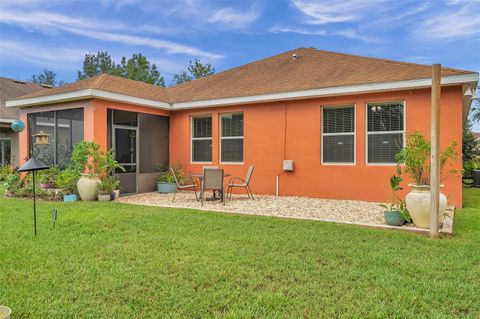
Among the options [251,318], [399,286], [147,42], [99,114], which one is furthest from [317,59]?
[147,42]

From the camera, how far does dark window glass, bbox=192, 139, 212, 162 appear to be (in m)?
11.6

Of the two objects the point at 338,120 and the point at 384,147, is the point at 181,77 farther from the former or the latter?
the point at 384,147

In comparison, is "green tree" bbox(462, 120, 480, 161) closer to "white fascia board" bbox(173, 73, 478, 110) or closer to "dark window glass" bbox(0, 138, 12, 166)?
"white fascia board" bbox(173, 73, 478, 110)

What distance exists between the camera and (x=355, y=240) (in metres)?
5.02

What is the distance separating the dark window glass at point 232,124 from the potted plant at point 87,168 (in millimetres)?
3992

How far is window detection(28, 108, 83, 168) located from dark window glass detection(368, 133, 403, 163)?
819cm

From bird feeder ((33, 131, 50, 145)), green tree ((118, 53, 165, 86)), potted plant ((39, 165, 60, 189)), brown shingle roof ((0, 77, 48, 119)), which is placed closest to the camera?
potted plant ((39, 165, 60, 189))

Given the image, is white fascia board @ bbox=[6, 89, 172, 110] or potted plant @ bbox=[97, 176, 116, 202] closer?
potted plant @ bbox=[97, 176, 116, 202]

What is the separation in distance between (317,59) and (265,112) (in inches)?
122

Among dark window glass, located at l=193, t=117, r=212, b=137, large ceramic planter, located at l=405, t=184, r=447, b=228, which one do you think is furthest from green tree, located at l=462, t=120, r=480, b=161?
large ceramic planter, located at l=405, t=184, r=447, b=228

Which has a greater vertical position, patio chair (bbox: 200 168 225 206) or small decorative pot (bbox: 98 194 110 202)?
patio chair (bbox: 200 168 225 206)

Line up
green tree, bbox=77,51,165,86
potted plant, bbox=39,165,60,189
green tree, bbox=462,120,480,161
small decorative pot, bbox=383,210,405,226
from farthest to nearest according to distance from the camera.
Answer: green tree, bbox=77,51,165,86, green tree, bbox=462,120,480,161, potted plant, bbox=39,165,60,189, small decorative pot, bbox=383,210,405,226

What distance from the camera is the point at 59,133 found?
34.5ft

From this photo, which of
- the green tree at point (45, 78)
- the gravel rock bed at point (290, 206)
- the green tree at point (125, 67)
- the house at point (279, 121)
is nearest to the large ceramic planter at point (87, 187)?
the gravel rock bed at point (290, 206)
